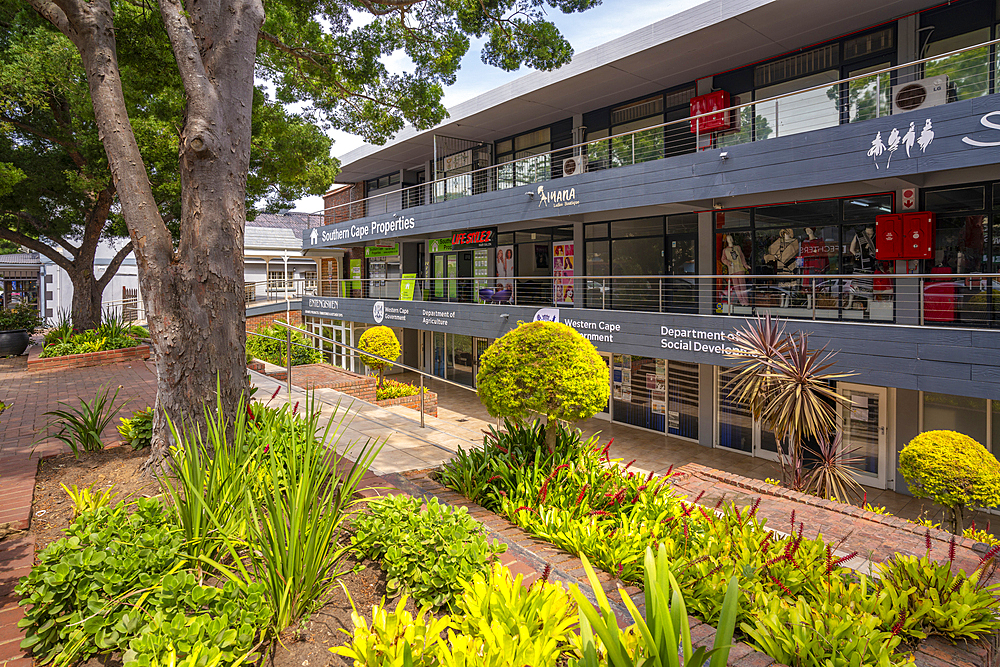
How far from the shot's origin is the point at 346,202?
30625 mm

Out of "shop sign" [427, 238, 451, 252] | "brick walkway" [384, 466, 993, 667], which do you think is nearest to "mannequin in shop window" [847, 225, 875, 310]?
"brick walkway" [384, 466, 993, 667]

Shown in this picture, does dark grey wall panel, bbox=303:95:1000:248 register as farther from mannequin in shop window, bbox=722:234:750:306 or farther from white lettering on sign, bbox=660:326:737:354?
white lettering on sign, bbox=660:326:737:354

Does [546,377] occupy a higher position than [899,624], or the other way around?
[546,377]

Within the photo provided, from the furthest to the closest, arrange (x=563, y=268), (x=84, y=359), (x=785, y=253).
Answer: (x=563, y=268) < (x=84, y=359) < (x=785, y=253)

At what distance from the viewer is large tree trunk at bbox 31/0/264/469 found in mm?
4832

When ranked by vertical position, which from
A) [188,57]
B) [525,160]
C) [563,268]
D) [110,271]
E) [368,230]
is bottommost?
[563,268]

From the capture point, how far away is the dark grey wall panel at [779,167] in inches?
326

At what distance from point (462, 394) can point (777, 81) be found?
1338 cm

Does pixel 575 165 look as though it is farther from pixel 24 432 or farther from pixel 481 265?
pixel 24 432

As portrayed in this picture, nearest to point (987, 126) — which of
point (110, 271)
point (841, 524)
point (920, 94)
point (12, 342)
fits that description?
point (920, 94)

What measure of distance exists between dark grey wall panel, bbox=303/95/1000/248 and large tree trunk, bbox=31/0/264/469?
888cm

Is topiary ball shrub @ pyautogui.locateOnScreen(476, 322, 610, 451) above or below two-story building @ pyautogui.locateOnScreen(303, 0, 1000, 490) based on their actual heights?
below

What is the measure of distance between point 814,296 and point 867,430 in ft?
11.8

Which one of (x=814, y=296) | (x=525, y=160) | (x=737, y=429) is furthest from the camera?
(x=525, y=160)
